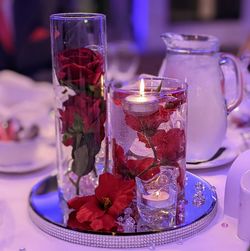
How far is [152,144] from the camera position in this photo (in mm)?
685

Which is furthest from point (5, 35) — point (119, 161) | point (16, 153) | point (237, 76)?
point (119, 161)

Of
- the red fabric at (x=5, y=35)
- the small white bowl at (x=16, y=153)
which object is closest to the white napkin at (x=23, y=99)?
the small white bowl at (x=16, y=153)

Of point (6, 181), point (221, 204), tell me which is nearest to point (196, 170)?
point (221, 204)

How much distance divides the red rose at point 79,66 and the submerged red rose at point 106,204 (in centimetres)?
14

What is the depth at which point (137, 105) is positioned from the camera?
2.21ft

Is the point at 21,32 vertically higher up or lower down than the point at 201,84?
lower down

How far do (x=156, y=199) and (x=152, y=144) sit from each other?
2.8 inches

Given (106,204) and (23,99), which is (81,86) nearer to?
(106,204)

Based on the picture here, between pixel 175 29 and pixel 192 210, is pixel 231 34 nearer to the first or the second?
pixel 175 29

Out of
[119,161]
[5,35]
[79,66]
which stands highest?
[79,66]

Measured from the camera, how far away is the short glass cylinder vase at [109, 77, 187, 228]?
2.24 feet

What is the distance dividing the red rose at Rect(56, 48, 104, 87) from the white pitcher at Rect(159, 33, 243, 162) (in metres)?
0.14

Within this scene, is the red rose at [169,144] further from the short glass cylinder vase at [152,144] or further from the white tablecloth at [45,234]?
the white tablecloth at [45,234]

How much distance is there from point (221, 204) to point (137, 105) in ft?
0.69
